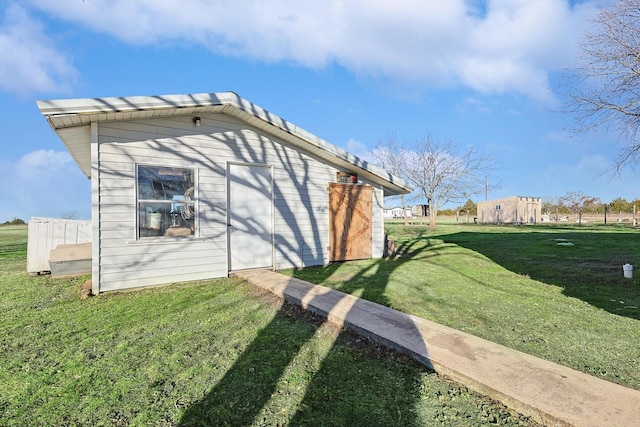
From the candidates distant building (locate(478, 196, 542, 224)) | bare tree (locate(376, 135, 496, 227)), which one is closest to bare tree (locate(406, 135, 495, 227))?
bare tree (locate(376, 135, 496, 227))

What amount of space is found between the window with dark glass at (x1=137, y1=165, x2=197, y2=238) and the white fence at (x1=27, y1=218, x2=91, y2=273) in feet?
11.7

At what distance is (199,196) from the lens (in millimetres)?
6180

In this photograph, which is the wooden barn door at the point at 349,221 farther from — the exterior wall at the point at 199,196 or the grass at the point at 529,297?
the grass at the point at 529,297

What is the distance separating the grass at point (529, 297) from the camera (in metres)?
3.01

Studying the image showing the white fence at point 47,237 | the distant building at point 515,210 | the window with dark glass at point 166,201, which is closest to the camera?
the window with dark glass at point 166,201

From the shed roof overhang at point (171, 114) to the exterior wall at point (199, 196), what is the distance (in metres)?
0.22

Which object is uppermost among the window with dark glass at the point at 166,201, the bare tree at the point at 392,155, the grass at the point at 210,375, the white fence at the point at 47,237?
the bare tree at the point at 392,155

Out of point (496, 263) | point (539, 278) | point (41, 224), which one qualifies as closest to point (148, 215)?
point (41, 224)

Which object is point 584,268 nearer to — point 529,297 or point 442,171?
point 529,297

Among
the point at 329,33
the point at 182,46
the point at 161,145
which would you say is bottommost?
the point at 161,145

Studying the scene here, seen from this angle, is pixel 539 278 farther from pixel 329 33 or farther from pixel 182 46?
pixel 182 46

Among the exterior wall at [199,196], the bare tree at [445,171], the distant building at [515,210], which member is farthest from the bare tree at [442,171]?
the exterior wall at [199,196]

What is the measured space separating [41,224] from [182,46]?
833cm

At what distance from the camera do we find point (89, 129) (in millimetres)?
5594
